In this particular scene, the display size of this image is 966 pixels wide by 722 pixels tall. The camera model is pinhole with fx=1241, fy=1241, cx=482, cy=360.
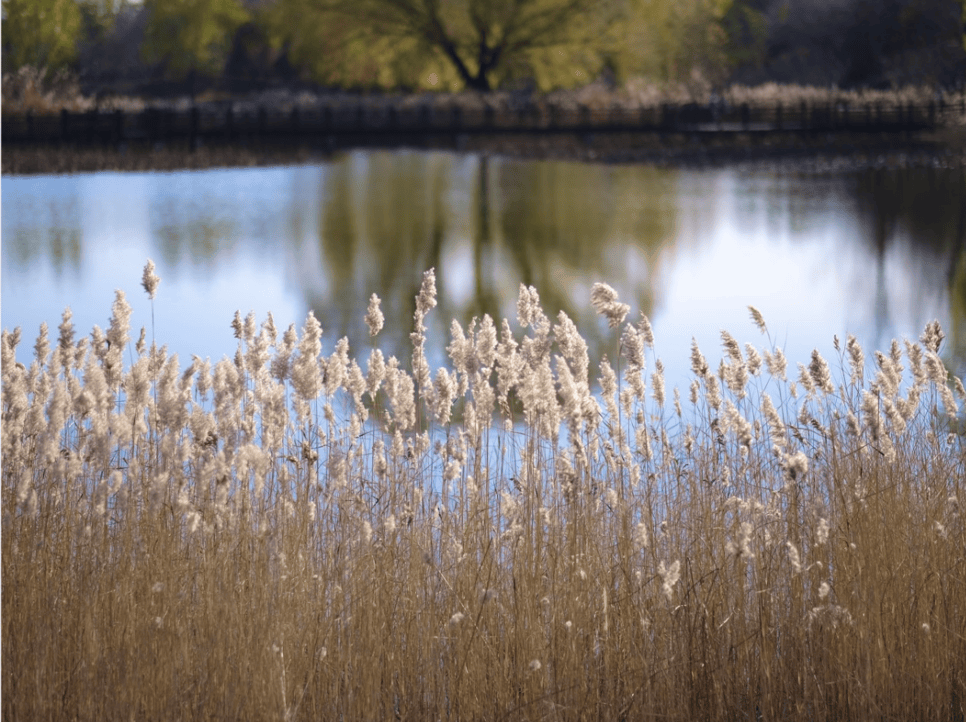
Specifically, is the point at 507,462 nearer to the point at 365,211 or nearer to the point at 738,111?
the point at 365,211

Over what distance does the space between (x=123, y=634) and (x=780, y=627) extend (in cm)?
164

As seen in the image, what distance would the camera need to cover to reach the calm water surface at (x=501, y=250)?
9867 mm

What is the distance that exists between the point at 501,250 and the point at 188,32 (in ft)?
108

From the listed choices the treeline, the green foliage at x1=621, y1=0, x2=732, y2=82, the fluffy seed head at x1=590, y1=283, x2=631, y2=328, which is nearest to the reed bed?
the fluffy seed head at x1=590, y1=283, x2=631, y2=328

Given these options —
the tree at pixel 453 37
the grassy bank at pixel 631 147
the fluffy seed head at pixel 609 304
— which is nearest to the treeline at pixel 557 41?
the tree at pixel 453 37

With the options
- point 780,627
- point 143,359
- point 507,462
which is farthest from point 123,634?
point 507,462

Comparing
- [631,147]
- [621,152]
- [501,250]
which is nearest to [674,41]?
[631,147]

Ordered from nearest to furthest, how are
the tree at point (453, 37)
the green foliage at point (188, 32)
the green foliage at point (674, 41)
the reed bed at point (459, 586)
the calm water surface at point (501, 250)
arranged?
the reed bed at point (459, 586)
the calm water surface at point (501, 250)
the tree at point (453, 37)
the green foliage at point (674, 41)
the green foliage at point (188, 32)

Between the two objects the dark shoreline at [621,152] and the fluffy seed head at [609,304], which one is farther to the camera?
the dark shoreline at [621,152]

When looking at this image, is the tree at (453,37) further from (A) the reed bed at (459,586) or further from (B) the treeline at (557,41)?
(A) the reed bed at (459,586)

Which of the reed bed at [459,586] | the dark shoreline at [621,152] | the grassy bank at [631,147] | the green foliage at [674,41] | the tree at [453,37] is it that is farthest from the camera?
the green foliage at [674,41]

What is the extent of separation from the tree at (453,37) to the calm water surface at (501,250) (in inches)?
Result: 498

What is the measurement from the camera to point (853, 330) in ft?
30.0

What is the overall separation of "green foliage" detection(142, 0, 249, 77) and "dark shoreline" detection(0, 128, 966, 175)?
61.9 ft
